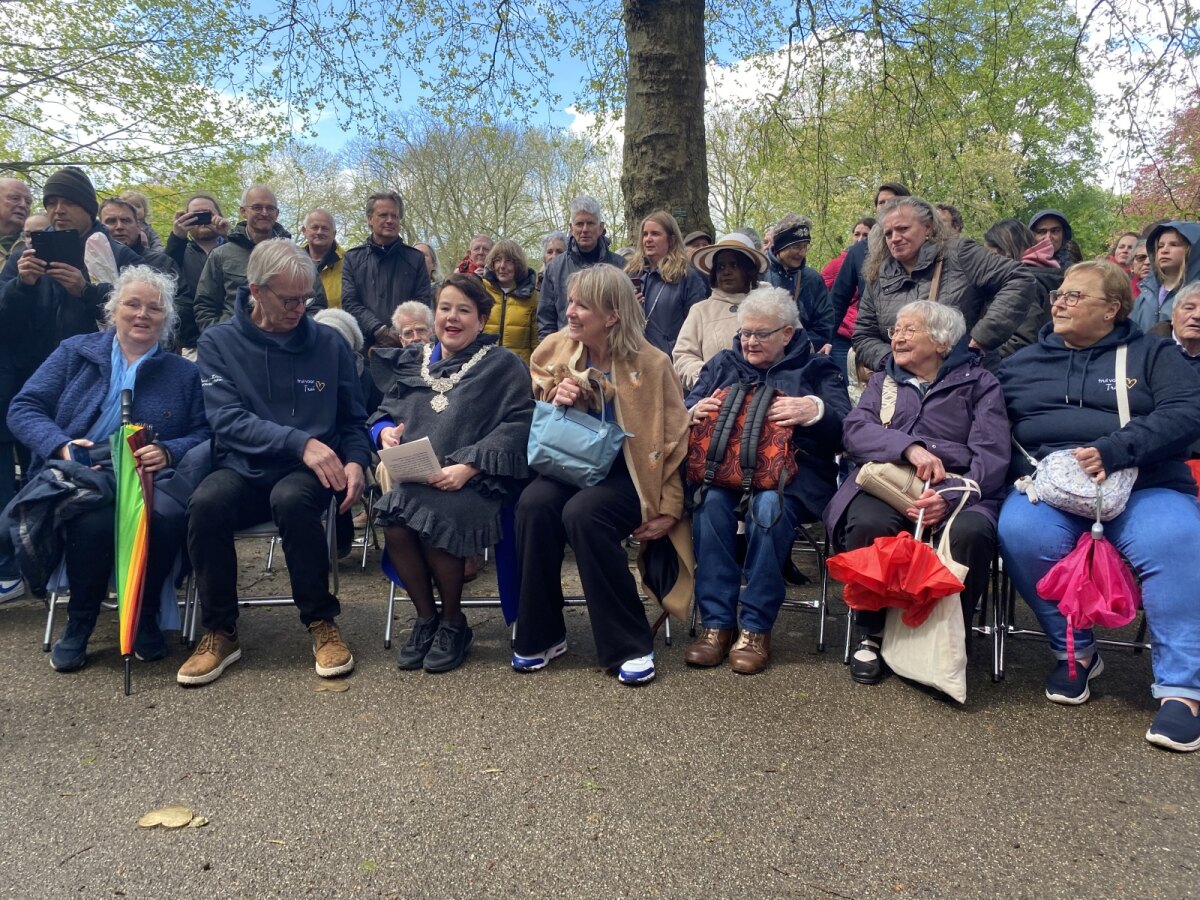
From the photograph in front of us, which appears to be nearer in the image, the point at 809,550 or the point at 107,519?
the point at 107,519

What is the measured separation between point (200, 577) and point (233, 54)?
24.6 feet

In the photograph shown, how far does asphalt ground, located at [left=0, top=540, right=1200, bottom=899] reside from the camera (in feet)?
7.88

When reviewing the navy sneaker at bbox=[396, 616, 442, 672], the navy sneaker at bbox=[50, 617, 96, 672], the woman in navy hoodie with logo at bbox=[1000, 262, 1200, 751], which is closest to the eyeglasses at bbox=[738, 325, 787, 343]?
the woman in navy hoodie with logo at bbox=[1000, 262, 1200, 751]

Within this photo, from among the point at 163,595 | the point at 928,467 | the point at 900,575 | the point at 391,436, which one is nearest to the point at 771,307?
the point at 928,467

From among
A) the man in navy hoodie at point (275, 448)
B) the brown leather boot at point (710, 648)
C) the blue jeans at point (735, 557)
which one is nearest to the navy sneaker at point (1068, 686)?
the blue jeans at point (735, 557)

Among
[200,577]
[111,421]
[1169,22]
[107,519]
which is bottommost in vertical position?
[200,577]

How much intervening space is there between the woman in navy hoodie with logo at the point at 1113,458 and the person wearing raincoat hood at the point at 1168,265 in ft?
6.21

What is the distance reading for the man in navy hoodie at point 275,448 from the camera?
378 centimetres

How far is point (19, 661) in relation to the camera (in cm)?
390

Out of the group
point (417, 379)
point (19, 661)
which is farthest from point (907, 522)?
point (19, 661)

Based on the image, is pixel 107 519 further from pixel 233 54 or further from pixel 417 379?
pixel 233 54

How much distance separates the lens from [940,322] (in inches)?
156

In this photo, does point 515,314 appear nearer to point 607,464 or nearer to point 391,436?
point 391,436

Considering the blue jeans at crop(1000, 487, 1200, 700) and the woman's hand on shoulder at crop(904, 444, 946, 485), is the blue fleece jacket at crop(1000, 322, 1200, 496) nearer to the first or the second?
the blue jeans at crop(1000, 487, 1200, 700)
